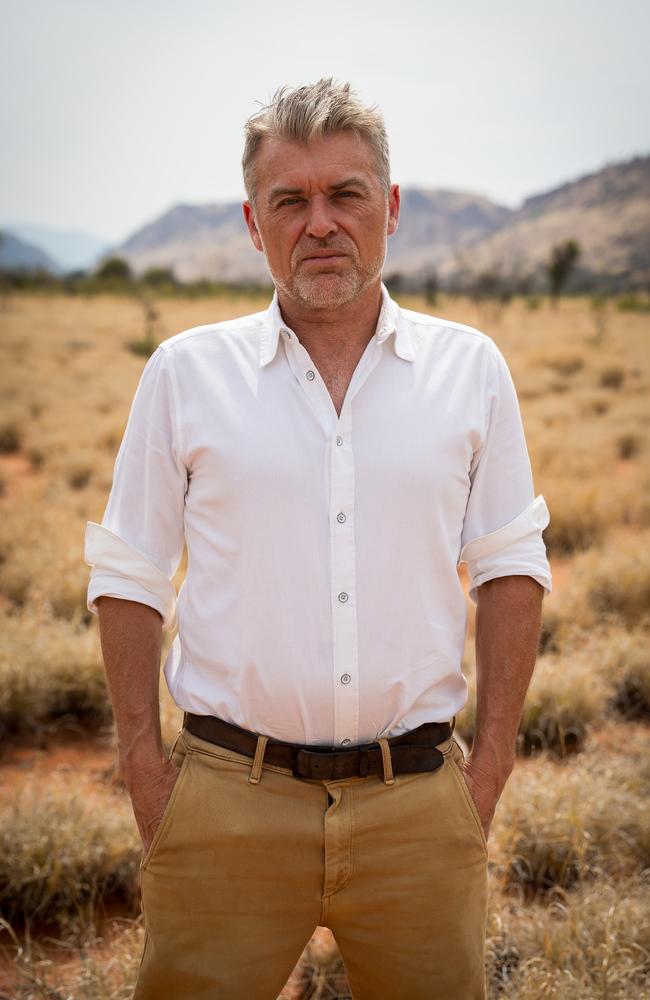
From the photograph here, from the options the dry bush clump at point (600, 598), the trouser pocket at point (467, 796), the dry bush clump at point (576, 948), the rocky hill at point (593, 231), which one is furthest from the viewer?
the rocky hill at point (593, 231)

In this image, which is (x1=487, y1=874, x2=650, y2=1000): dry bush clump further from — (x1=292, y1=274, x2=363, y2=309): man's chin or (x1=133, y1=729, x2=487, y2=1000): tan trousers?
(x1=292, y1=274, x2=363, y2=309): man's chin

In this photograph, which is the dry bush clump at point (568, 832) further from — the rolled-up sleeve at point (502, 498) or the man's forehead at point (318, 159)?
the man's forehead at point (318, 159)

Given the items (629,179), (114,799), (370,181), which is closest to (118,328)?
(114,799)

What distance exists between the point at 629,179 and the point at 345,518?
136601 mm

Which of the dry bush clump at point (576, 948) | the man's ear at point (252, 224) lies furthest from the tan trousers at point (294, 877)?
the man's ear at point (252, 224)

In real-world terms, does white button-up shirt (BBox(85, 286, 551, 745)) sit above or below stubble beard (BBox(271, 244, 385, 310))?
below

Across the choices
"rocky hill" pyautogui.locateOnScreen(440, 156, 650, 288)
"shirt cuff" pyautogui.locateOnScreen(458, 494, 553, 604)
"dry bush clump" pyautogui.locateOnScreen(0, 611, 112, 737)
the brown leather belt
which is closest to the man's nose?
"shirt cuff" pyautogui.locateOnScreen(458, 494, 553, 604)

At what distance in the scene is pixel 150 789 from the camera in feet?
5.82

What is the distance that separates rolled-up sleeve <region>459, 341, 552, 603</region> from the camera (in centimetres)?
188

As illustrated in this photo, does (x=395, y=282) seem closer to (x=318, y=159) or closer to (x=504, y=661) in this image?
(x=318, y=159)

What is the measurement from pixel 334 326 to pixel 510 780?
2.46 meters

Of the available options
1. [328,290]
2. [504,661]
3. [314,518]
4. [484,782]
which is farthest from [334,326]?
[484,782]

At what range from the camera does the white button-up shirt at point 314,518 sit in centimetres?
171

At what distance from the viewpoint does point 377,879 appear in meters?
1.74
